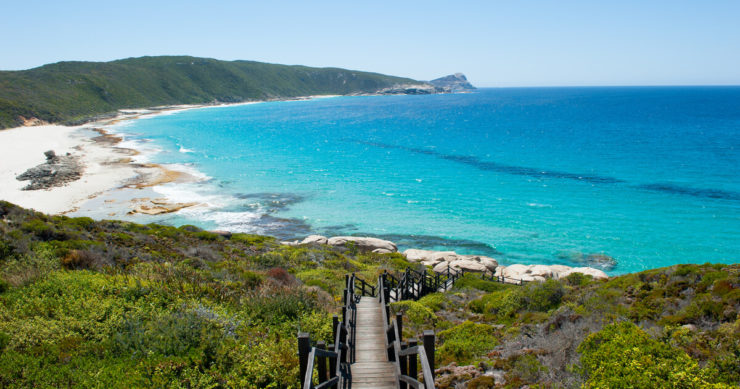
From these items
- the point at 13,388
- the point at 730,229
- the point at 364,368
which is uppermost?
the point at 13,388

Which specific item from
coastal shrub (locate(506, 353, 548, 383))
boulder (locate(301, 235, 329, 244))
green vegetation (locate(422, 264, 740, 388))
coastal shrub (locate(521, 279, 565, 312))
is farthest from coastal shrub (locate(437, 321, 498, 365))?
boulder (locate(301, 235, 329, 244))

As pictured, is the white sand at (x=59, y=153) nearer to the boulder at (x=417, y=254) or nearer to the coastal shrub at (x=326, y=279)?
the coastal shrub at (x=326, y=279)

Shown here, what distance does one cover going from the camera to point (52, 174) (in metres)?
50.4

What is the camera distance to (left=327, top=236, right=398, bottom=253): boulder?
30.8m

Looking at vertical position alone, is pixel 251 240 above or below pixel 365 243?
above

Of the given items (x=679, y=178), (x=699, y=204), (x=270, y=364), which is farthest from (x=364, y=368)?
(x=679, y=178)

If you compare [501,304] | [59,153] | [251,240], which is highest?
[59,153]

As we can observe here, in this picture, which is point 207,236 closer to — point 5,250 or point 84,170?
point 5,250

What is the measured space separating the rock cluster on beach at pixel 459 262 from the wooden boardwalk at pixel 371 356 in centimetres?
1397

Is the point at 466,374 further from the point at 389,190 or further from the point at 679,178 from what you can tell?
the point at 679,178

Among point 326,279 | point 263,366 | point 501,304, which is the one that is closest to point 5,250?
point 326,279

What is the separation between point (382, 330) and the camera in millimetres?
10078

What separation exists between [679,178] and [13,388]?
61210 mm

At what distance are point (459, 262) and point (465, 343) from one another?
51.9ft
